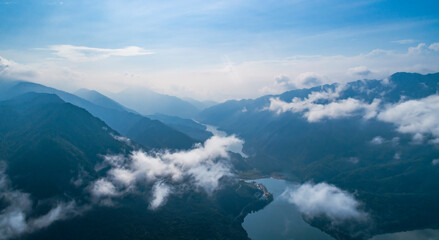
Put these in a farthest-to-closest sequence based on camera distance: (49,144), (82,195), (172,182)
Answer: (172,182) < (49,144) < (82,195)

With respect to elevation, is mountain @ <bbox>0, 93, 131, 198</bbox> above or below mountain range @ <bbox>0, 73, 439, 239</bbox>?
above

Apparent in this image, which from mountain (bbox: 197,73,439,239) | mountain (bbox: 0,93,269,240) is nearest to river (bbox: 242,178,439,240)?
mountain (bbox: 197,73,439,239)

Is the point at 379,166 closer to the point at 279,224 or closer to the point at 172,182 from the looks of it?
Result: the point at 279,224

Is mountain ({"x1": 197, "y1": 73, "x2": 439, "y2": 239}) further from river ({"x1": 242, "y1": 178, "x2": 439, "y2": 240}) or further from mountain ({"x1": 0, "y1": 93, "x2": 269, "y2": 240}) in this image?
mountain ({"x1": 0, "y1": 93, "x2": 269, "y2": 240})

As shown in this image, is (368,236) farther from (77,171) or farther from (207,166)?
(77,171)

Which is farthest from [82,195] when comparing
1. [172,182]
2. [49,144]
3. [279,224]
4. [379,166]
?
[379,166]

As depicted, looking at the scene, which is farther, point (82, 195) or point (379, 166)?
point (379, 166)

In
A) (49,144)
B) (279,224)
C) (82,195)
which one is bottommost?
(279,224)

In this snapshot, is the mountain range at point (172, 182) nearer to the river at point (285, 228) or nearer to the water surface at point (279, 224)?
the river at point (285, 228)
